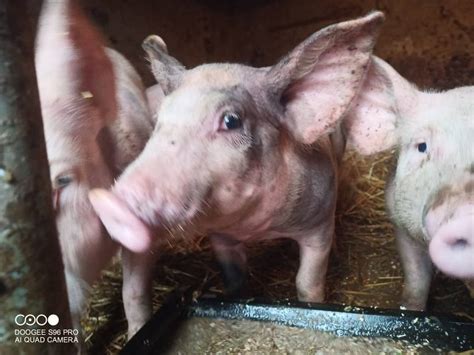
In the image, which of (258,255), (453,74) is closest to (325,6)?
(453,74)

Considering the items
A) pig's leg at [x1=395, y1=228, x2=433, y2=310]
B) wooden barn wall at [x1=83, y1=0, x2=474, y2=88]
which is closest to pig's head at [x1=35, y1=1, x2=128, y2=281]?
pig's leg at [x1=395, y1=228, x2=433, y2=310]

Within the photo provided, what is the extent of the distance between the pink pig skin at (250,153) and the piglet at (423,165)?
0.27 meters

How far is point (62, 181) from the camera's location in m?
1.90

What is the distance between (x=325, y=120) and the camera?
224 centimetres

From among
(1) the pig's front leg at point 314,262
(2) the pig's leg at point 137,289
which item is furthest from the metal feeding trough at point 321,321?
(1) the pig's front leg at point 314,262

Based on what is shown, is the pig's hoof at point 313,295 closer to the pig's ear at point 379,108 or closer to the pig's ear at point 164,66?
the pig's ear at point 379,108

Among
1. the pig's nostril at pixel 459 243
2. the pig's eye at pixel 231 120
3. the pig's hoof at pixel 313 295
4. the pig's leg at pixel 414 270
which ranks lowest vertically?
the pig's hoof at pixel 313 295

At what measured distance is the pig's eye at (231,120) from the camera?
6.35 ft

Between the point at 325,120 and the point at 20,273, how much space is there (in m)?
1.44

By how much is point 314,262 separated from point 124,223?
1.26 metres

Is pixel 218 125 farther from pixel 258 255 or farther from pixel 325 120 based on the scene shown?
pixel 258 255

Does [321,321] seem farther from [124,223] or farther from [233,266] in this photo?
[124,223]

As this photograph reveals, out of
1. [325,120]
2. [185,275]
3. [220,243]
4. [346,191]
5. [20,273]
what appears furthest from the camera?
[346,191]

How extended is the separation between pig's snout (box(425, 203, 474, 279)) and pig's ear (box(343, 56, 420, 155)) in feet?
2.56
